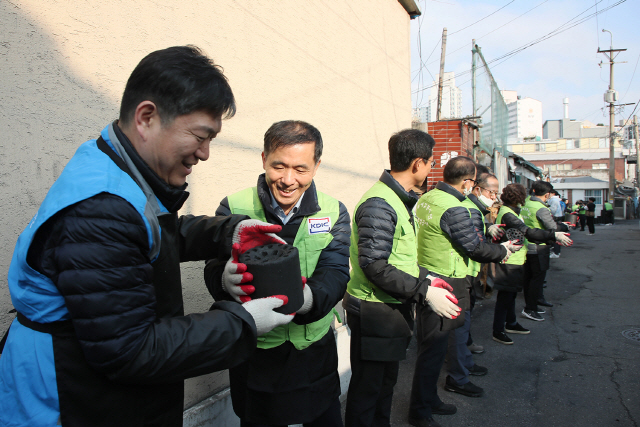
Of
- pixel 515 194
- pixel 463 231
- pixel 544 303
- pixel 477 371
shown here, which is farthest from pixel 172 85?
pixel 544 303

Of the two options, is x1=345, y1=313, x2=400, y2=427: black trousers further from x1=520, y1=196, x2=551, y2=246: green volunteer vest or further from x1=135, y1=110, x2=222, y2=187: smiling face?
x1=520, y1=196, x2=551, y2=246: green volunteer vest

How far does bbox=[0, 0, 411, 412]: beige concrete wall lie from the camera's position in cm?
164

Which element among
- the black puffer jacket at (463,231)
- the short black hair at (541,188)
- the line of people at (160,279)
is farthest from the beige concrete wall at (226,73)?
the short black hair at (541,188)

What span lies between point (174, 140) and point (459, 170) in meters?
2.85

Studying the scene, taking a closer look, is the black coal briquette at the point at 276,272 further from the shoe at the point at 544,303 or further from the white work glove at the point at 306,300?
the shoe at the point at 544,303

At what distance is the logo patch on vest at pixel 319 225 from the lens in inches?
74.5

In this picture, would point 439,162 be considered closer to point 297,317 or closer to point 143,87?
point 297,317

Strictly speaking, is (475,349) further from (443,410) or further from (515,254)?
(443,410)

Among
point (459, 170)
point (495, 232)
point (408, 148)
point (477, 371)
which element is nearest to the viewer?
point (408, 148)

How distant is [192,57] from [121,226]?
19.9 inches

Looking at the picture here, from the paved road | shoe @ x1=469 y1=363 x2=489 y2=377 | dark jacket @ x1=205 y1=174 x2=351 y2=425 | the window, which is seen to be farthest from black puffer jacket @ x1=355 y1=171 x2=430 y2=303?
the window

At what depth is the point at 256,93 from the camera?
9.36 ft

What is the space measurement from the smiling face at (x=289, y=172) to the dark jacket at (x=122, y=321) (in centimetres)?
76

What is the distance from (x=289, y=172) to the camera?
1.90 m
